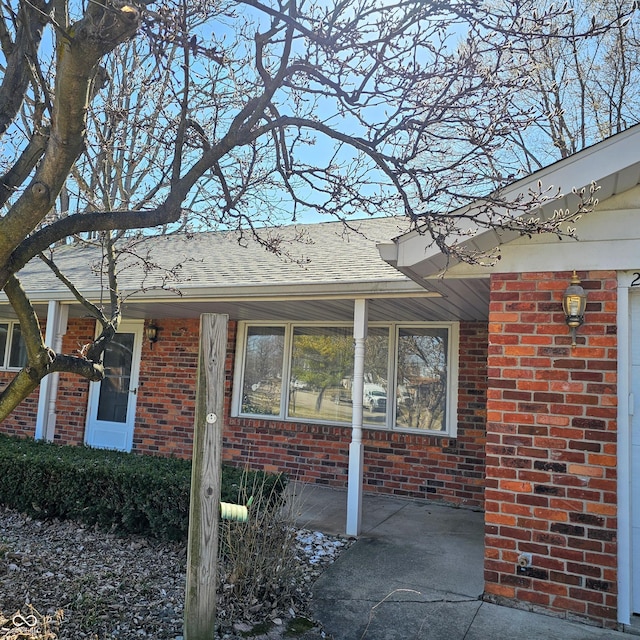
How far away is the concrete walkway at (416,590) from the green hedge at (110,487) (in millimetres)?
949

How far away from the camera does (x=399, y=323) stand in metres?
7.66

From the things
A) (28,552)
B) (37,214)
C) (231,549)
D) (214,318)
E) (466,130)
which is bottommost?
(28,552)

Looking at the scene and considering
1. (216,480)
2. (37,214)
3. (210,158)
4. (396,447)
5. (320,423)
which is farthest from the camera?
(320,423)

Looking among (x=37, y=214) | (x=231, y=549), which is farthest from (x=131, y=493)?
(x=37, y=214)

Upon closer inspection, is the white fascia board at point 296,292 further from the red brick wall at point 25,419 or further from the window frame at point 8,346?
the window frame at point 8,346

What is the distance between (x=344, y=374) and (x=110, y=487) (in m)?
3.71

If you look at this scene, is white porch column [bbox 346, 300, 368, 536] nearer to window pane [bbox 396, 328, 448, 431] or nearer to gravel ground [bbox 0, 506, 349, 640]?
gravel ground [bbox 0, 506, 349, 640]

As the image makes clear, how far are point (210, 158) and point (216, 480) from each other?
190cm

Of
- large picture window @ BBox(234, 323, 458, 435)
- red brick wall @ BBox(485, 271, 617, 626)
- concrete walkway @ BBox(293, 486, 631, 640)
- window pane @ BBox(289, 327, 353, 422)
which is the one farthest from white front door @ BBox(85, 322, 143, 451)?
red brick wall @ BBox(485, 271, 617, 626)

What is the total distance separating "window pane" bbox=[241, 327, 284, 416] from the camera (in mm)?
8453

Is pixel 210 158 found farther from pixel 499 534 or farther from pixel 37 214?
pixel 499 534

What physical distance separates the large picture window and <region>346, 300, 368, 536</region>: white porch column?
1851 millimetres

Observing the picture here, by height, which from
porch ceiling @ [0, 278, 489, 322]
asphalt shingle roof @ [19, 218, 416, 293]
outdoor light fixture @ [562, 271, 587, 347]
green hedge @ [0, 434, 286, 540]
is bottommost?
green hedge @ [0, 434, 286, 540]

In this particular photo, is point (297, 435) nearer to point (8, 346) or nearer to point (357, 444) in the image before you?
point (357, 444)
